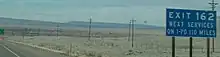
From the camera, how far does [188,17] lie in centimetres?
1933

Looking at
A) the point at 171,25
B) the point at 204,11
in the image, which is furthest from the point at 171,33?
the point at 204,11

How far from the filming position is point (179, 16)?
1906 cm

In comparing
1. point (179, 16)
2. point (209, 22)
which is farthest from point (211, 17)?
point (179, 16)

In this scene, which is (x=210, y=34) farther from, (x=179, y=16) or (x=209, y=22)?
(x=179, y=16)

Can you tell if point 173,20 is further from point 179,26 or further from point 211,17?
point 211,17

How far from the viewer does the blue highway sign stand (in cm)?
1898

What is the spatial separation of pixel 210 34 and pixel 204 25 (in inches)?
21.6

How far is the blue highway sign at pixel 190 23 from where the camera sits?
19.0 meters

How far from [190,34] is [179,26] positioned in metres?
0.78

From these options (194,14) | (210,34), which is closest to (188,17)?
(194,14)

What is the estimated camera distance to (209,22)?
19891 mm

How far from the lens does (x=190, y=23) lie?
19.6 meters

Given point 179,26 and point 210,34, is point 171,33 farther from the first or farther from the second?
point 210,34

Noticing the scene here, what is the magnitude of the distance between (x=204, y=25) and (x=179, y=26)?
119 cm
